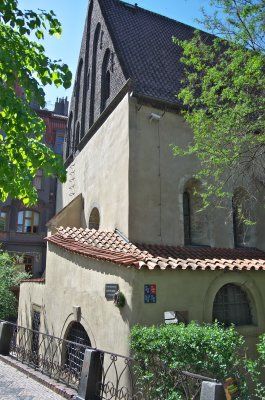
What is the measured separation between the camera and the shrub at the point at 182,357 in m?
6.25

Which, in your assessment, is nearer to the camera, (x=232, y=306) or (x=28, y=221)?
(x=232, y=306)

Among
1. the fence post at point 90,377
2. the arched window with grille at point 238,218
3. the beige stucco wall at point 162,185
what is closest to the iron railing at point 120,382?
the fence post at point 90,377

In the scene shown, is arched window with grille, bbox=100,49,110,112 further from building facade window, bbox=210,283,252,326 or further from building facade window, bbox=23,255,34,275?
building facade window, bbox=23,255,34,275

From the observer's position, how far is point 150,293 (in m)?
8.16

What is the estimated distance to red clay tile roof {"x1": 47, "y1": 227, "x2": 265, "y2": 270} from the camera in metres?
8.56

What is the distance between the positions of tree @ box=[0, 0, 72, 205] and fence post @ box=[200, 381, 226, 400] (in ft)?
15.6

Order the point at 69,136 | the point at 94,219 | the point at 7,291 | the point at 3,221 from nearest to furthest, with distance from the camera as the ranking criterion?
the point at 94,219 → the point at 7,291 → the point at 69,136 → the point at 3,221

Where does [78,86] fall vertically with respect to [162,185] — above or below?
above

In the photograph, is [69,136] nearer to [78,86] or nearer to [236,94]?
[78,86]

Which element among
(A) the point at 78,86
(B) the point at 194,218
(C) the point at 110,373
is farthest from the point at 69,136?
(C) the point at 110,373

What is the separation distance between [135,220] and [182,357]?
554cm

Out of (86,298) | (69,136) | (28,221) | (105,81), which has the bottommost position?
(86,298)

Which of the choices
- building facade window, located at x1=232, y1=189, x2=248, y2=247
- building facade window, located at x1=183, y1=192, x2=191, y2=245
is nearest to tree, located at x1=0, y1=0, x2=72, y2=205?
building facade window, located at x1=183, y1=192, x2=191, y2=245

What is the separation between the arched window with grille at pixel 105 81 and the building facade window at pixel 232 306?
866 centimetres
